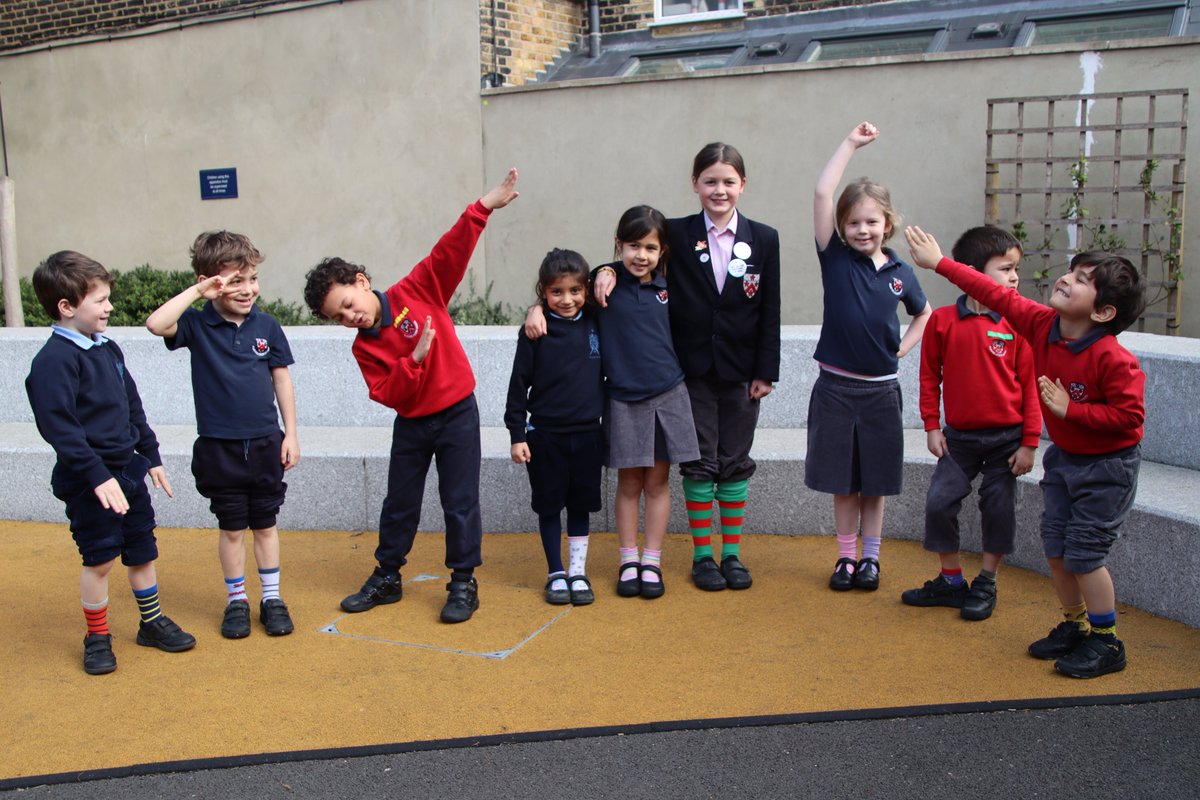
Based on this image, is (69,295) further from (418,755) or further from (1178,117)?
(1178,117)

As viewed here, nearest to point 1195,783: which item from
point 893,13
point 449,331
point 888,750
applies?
point 888,750

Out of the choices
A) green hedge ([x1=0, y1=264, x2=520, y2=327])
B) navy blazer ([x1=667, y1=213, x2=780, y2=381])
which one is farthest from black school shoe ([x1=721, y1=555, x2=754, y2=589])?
green hedge ([x1=0, y1=264, x2=520, y2=327])

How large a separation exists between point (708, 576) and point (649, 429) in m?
0.68

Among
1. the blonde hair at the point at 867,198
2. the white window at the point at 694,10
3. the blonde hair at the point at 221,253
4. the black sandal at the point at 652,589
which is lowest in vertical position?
the black sandal at the point at 652,589

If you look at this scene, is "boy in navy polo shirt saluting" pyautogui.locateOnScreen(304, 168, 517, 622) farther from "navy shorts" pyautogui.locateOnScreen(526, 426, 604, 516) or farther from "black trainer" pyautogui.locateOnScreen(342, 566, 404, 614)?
"navy shorts" pyautogui.locateOnScreen(526, 426, 604, 516)

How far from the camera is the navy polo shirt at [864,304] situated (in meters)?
4.53

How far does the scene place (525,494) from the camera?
18.8 feet

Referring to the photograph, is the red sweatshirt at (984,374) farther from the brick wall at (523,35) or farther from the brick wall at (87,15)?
the brick wall at (87,15)

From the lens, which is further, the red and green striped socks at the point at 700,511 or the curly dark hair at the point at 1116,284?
the red and green striped socks at the point at 700,511

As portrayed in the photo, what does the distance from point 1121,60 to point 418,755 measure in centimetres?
772

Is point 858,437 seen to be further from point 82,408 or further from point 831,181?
point 82,408

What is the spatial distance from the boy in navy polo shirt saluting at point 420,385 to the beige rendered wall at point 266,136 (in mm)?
6847

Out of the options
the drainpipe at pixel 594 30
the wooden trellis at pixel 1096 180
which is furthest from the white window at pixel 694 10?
the wooden trellis at pixel 1096 180

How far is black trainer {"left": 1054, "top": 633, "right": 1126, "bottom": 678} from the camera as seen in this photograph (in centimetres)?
375
